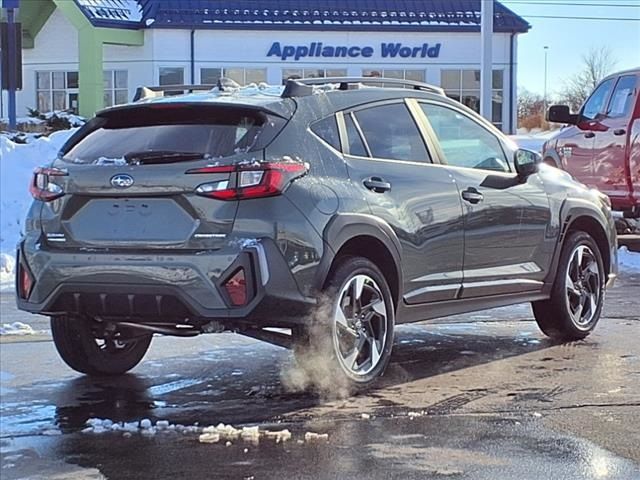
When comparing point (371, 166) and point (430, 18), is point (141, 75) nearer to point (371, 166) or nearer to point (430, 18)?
point (430, 18)

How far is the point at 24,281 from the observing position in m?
6.40

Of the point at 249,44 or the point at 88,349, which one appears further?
the point at 249,44

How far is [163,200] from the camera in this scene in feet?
19.7

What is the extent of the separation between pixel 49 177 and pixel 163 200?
→ 0.81 meters

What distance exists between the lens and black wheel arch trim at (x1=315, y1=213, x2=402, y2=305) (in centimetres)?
617

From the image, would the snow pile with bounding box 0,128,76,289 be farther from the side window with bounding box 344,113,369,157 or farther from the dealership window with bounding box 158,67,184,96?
the dealership window with bounding box 158,67,184,96

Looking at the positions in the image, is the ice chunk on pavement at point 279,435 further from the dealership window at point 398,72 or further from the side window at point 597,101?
the dealership window at point 398,72

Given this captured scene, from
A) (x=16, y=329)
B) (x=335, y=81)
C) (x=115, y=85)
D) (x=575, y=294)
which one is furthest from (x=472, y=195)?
(x=115, y=85)

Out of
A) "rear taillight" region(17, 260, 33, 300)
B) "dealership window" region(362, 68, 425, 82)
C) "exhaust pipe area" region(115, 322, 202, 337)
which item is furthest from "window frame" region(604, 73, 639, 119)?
"dealership window" region(362, 68, 425, 82)

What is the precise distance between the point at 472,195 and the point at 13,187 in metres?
10.3

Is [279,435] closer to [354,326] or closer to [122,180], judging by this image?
[354,326]

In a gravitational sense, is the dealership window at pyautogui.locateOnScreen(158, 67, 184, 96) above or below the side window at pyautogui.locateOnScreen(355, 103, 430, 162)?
above

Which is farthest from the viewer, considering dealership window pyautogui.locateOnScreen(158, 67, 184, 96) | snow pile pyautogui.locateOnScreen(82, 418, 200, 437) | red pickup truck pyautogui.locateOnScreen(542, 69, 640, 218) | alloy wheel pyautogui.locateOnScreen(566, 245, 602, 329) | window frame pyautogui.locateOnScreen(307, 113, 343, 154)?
dealership window pyautogui.locateOnScreen(158, 67, 184, 96)

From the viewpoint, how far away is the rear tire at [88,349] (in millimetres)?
6883
